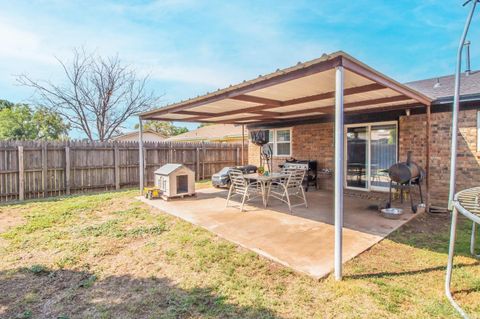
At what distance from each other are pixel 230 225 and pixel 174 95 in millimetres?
15883

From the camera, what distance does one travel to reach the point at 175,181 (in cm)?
755

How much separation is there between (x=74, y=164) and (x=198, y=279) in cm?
807

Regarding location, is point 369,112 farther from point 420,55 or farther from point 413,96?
point 420,55

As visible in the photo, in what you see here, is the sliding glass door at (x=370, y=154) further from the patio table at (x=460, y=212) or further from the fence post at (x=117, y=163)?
the fence post at (x=117, y=163)

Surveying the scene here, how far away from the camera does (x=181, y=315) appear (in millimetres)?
2463

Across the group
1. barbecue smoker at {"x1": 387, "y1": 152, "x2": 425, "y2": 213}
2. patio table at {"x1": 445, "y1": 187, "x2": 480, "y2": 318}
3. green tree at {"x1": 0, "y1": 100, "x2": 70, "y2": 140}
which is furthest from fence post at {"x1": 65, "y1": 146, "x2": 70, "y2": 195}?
green tree at {"x1": 0, "y1": 100, "x2": 70, "y2": 140}

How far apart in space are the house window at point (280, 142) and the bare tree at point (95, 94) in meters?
10.2

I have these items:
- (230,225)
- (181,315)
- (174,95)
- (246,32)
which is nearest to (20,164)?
(230,225)

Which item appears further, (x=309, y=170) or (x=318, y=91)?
(x=309, y=170)

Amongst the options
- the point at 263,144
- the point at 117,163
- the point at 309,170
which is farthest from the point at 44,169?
the point at 309,170

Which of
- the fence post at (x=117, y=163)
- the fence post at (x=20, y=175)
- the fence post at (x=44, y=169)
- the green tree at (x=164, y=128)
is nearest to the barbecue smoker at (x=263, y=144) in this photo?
the fence post at (x=117, y=163)

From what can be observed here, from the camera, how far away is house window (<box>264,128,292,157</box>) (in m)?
10.8

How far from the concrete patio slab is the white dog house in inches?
12.8

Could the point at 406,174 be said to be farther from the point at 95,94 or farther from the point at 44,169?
the point at 95,94
